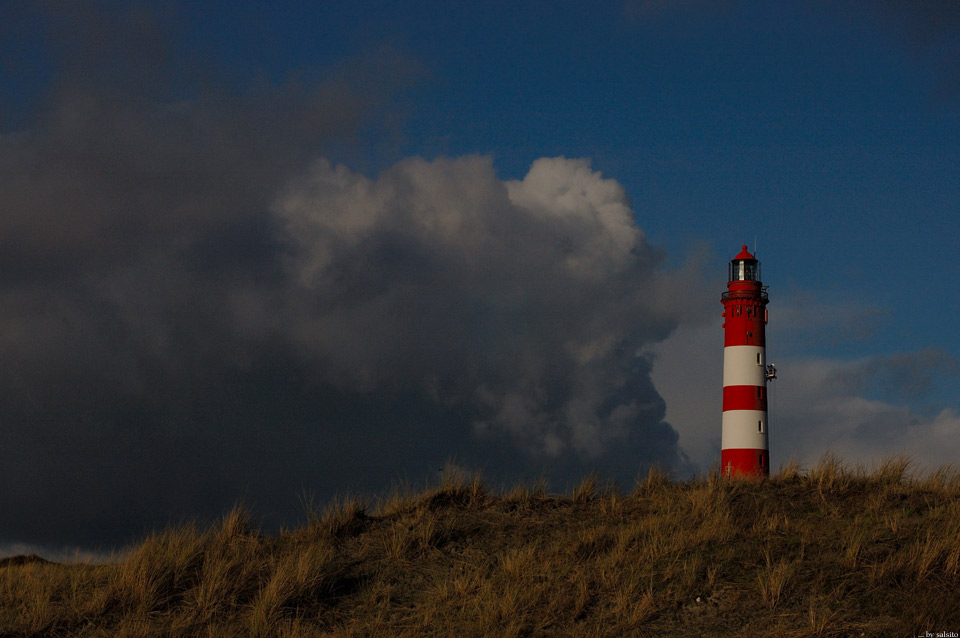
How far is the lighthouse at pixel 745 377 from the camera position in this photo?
36156 mm

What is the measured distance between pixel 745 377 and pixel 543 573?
2552cm

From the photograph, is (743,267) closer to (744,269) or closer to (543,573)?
(744,269)

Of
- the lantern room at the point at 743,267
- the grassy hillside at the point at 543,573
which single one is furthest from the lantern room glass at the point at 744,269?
the grassy hillside at the point at 543,573

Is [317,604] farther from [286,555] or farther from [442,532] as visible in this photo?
[442,532]

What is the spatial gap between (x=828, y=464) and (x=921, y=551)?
201 inches

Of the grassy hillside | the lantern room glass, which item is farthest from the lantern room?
the grassy hillside

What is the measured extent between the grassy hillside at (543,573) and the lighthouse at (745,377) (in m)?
18.8

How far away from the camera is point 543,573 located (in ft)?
44.5

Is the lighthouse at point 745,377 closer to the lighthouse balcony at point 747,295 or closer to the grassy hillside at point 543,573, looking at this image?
the lighthouse balcony at point 747,295

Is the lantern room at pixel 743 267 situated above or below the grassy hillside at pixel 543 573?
above

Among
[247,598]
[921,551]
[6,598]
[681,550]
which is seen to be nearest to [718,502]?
[681,550]

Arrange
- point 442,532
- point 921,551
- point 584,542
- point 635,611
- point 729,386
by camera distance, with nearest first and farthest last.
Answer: point 635,611, point 921,551, point 584,542, point 442,532, point 729,386

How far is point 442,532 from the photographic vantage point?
51.6 ft

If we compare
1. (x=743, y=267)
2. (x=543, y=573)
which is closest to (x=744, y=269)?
(x=743, y=267)
